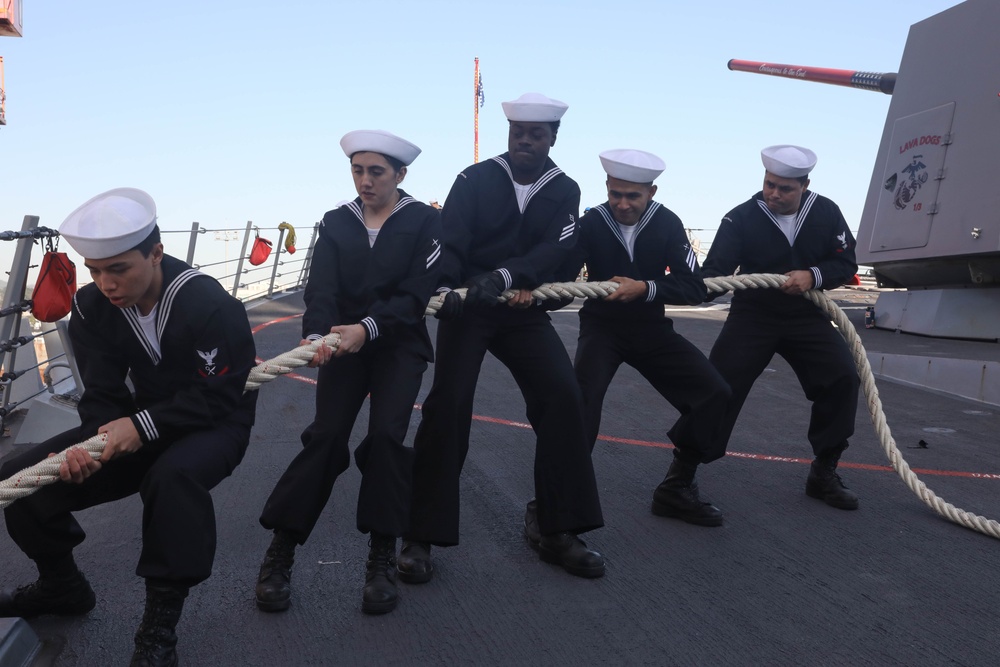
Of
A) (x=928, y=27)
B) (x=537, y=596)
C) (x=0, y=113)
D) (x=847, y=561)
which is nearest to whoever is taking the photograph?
(x=537, y=596)

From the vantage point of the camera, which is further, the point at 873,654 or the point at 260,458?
the point at 260,458

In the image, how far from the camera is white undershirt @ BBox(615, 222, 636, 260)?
4.89 m

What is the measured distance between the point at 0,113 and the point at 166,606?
1512 inches

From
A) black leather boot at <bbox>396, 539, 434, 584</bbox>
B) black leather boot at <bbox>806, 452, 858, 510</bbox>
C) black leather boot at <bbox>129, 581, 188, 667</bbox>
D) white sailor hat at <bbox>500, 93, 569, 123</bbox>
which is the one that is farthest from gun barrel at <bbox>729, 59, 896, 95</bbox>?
black leather boot at <bbox>129, 581, 188, 667</bbox>

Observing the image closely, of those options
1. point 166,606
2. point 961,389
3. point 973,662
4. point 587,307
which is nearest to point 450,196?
point 587,307

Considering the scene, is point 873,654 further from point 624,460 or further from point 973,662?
point 624,460

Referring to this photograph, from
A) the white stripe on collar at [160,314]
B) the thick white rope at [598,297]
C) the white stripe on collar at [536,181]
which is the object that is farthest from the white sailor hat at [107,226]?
the white stripe on collar at [536,181]

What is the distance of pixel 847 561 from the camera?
4285mm

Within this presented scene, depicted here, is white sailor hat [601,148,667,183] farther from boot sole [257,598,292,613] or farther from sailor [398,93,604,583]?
boot sole [257,598,292,613]

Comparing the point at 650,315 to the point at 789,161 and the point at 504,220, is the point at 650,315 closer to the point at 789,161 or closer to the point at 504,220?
the point at 504,220

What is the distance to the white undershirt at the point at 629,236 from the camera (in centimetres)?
489

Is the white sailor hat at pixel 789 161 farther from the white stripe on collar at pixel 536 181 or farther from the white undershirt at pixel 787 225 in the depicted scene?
the white stripe on collar at pixel 536 181

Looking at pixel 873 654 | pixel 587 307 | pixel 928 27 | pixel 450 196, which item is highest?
pixel 928 27

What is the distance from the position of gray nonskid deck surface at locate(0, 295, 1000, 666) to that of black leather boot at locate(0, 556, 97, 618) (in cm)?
7
